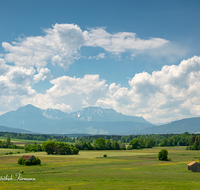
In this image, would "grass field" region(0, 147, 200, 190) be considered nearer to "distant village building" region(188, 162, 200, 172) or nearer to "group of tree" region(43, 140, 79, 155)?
"distant village building" region(188, 162, 200, 172)

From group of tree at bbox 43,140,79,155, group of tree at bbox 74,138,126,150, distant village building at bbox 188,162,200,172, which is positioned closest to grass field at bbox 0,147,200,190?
distant village building at bbox 188,162,200,172

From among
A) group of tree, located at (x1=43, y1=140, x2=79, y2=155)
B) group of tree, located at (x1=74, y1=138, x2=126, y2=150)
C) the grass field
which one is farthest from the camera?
group of tree, located at (x1=74, y1=138, x2=126, y2=150)

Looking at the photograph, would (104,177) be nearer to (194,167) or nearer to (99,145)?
(194,167)

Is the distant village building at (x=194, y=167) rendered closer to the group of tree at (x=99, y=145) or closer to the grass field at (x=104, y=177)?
the grass field at (x=104, y=177)

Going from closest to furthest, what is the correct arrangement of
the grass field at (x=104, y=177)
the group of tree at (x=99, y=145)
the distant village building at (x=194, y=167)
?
the grass field at (x=104, y=177) < the distant village building at (x=194, y=167) < the group of tree at (x=99, y=145)

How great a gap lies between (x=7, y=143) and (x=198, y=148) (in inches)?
6624

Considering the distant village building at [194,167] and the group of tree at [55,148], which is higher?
the distant village building at [194,167]

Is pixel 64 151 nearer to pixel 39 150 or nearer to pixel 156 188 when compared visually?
pixel 39 150

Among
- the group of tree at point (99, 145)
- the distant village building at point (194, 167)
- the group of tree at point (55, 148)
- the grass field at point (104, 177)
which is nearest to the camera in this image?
the grass field at point (104, 177)

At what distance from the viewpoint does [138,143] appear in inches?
7805

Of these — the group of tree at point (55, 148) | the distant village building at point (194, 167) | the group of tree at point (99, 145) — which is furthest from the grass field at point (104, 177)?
the group of tree at point (99, 145)

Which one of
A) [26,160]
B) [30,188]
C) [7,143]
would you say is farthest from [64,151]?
[30,188]

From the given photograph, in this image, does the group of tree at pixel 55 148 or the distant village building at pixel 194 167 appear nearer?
the distant village building at pixel 194 167

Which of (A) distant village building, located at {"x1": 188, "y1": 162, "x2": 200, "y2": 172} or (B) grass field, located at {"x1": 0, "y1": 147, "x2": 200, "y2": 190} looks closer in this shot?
(B) grass field, located at {"x1": 0, "y1": 147, "x2": 200, "y2": 190}
